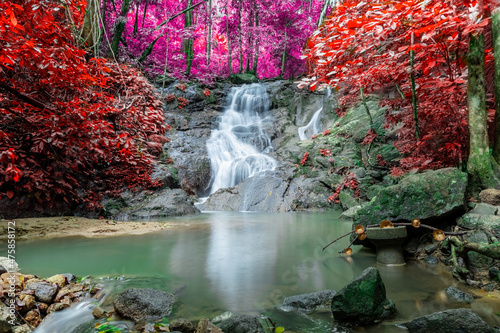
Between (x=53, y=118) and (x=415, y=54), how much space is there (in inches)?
277

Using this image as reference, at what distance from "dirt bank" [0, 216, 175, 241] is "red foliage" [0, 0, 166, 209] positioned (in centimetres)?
86

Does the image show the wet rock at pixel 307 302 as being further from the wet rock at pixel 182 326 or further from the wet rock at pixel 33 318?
the wet rock at pixel 33 318

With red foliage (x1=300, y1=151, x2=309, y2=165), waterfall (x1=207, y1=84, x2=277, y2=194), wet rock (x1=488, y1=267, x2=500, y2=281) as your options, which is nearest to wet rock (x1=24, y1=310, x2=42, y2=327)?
wet rock (x1=488, y1=267, x2=500, y2=281)

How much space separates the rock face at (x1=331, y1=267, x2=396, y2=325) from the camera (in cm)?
200

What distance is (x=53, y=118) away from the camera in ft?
18.1

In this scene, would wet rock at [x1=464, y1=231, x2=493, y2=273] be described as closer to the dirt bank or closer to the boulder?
the dirt bank

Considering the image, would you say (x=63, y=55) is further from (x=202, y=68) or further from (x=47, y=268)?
(x=202, y=68)

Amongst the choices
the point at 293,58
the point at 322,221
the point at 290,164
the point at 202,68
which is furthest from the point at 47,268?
the point at 293,58

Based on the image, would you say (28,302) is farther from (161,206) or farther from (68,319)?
(161,206)

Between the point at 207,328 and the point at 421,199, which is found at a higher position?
the point at 421,199

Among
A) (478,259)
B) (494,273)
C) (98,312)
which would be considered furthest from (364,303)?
(98,312)

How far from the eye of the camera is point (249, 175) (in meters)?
11.3

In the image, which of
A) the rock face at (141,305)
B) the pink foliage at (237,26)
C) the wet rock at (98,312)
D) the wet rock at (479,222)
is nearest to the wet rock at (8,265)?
the wet rock at (98,312)

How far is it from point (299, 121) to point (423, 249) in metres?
11.9
